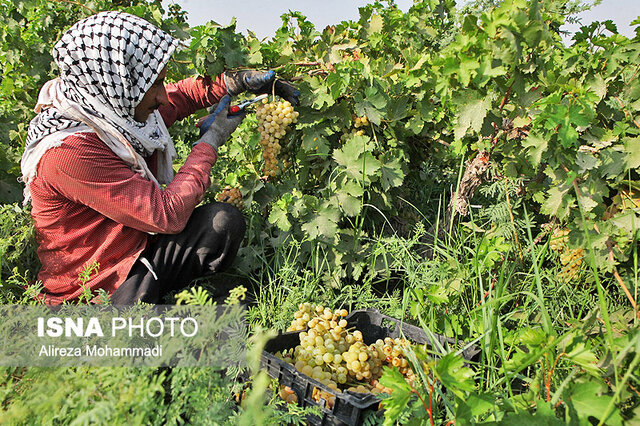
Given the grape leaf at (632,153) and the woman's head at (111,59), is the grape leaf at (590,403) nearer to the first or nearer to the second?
the grape leaf at (632,153)

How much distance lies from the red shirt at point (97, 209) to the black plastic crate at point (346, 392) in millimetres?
810

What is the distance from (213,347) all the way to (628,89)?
187cm

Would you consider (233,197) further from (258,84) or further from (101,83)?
(101,83)

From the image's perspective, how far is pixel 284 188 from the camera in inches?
105

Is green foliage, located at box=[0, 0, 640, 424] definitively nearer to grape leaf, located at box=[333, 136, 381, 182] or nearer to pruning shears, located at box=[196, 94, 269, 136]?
grape leaf, located at box=[333, 136, 381, 182]

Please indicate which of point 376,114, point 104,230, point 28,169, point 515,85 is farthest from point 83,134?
point 515,85

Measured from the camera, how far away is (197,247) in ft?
8.09

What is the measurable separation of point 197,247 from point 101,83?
87 cm

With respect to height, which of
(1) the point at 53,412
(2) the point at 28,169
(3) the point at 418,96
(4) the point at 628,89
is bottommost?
Result: (1) the point at 53,412

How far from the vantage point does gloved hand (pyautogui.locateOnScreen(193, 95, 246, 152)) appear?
244cm

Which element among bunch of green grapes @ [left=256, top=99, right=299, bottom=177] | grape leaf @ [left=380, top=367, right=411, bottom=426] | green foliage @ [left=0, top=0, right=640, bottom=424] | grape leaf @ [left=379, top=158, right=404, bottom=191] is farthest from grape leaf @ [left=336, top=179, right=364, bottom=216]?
grape leaf @ [left=380, top=367, right=411, bottom=426]

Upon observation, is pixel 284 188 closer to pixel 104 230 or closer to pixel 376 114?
pixel 376 114

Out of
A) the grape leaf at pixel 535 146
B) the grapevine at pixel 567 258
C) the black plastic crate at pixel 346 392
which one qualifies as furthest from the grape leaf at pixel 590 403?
the grapevine at pixel 567 258

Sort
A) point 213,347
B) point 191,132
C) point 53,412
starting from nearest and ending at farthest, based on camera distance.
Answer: point 53,412
point 213,347
point 191,132
